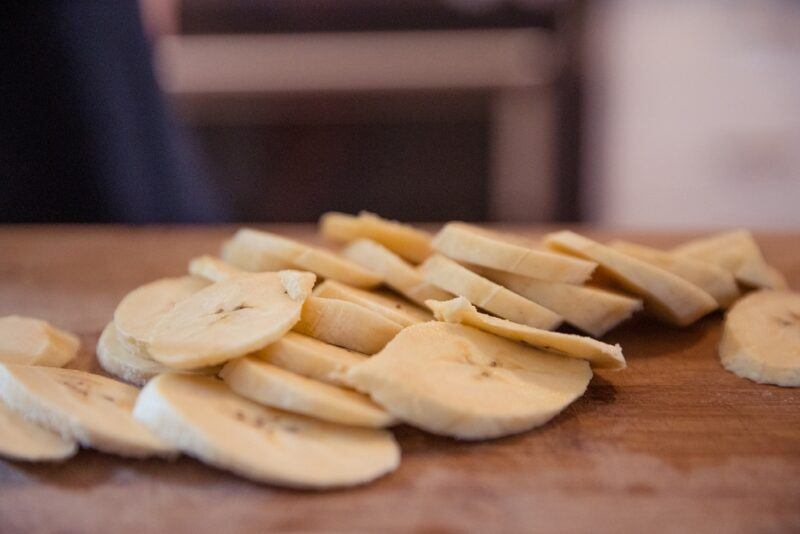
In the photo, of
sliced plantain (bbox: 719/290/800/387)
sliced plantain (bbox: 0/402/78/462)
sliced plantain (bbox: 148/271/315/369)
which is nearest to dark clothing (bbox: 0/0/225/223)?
sliced plantain (bbox: 148/271/315/369)

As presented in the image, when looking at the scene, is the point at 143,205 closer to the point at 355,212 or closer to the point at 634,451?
the point at 355,212

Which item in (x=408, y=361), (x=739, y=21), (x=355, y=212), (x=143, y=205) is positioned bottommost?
(x=355, y=212)

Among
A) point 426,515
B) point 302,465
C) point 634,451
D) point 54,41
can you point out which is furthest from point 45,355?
point 54,41

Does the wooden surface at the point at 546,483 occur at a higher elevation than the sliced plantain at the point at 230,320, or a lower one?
lower

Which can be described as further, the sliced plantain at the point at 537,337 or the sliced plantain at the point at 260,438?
the sliced plantain at the point at 537,337

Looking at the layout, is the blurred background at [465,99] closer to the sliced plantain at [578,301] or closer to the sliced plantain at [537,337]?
the sliced plantain at [578,301]

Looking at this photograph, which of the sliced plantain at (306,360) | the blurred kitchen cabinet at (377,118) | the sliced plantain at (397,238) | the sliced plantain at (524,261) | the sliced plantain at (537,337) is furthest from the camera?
the blurred kitchen cabinet at (377,118)

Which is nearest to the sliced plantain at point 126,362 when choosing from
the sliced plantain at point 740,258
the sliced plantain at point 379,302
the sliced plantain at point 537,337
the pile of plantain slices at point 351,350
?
the pile of plantain slices at point 351,350
